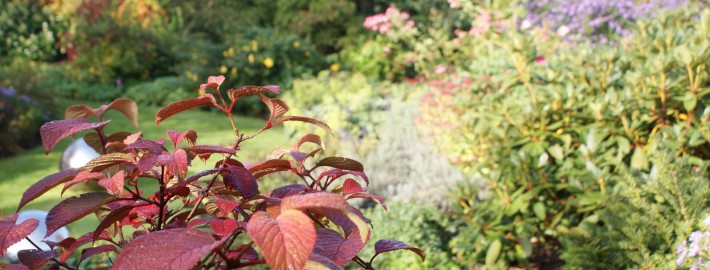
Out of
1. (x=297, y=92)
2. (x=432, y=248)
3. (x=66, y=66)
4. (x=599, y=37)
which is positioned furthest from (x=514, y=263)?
(x=66, y=66)

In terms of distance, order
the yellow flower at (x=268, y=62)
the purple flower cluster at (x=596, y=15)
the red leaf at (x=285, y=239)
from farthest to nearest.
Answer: the yellow flower at (x=268, y=62) → the purple flower cluster at (x=596, y=15) → the red leaf at (x=285, y=239)

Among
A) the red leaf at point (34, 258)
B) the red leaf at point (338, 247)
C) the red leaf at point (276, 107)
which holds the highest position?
the red leaf at point (276, 107)

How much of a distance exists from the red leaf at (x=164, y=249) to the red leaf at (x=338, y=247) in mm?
208

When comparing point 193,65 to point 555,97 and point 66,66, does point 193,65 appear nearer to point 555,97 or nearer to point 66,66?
point 66,66

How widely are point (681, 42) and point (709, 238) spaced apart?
7.32 ft

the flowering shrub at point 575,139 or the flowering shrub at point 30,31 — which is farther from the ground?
the flowering shrub at point 575,139

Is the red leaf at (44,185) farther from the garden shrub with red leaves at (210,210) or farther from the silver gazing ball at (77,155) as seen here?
the silver gazing ball at (77,155)

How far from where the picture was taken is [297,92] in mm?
8125

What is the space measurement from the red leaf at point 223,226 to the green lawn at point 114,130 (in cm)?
406

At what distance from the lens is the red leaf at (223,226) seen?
0.95m

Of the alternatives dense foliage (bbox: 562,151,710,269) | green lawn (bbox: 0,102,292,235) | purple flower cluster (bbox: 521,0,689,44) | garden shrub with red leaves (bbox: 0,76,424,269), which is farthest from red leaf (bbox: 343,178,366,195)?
purple flower cluster (bbox: 521,0,689,44)

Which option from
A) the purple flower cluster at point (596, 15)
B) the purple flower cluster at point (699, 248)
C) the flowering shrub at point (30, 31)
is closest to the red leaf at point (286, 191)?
A: the purple flower cluster at point (699, 248)

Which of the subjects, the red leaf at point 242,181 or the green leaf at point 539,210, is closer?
the red leaf at point 242,181

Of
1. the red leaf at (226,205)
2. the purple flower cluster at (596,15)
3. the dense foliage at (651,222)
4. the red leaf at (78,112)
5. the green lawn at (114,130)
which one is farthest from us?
the purple flower cluster at (596,15)
